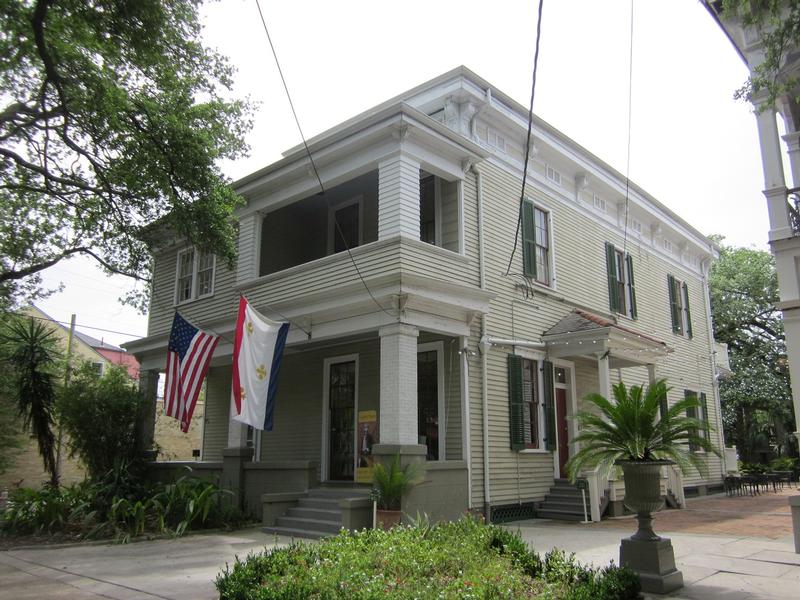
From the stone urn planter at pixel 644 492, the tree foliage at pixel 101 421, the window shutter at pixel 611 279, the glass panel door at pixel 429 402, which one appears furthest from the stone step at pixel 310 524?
the window shutter at pixel 611 279

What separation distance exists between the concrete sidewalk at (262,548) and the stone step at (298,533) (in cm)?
22

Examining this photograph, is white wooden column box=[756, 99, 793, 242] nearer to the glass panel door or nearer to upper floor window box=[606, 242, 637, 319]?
the glass panel door

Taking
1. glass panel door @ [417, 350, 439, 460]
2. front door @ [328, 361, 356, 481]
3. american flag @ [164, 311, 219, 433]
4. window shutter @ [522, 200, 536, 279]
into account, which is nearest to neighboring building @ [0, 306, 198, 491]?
american flag @ [164, 311, 219, 433]

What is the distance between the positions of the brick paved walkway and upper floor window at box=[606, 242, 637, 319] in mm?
5608

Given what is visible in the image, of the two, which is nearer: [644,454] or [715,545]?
[644,454]

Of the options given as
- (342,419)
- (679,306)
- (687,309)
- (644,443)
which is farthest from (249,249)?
(687,309)

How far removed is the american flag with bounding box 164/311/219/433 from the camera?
1359 centimetres

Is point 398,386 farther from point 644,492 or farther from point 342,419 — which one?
point 644,492

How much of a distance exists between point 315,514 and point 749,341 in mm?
29867

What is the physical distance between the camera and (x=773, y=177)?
33.3ft

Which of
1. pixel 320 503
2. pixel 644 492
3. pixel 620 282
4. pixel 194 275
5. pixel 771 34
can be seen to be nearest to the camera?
pixel 644 492

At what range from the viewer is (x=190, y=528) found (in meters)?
12.4

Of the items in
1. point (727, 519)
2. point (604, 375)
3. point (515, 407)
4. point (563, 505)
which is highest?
point (604, 375)

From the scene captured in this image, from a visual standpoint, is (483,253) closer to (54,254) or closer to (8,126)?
(8,126)
